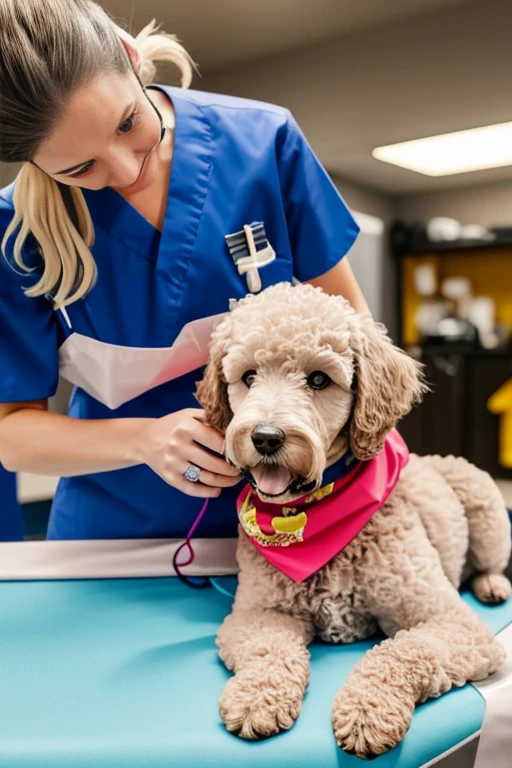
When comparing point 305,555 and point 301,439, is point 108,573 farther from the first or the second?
point 301,439

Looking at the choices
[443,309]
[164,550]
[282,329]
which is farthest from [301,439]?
[443,309]

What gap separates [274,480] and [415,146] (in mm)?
2737

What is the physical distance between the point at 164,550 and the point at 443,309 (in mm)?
3611

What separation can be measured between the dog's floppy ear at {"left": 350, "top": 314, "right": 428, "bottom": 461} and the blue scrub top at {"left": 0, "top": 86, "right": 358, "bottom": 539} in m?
0.25

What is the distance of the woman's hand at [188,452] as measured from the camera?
832mm

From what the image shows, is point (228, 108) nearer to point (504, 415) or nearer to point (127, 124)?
point (127, 124)

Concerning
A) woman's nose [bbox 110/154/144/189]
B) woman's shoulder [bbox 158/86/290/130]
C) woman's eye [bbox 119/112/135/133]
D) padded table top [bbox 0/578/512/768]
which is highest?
woman's shoulder [bbox 158/86/290/130]

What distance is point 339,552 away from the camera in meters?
0.79

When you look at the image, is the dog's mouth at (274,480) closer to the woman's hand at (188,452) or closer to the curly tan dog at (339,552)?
the curly tan dog at (339,552)

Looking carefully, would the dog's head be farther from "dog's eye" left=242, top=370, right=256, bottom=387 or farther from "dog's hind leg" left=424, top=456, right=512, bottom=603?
"dog's hind leg" left=424, top=456, right=512, bottom=603

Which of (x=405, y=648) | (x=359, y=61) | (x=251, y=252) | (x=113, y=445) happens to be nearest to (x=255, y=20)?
(x=359, y=61)

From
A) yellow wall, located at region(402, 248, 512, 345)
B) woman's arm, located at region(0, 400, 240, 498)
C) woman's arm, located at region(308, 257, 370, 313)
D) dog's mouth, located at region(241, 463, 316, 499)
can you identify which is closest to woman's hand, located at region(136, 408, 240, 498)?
woman's arm, located at region(0, 400, 240, 498)

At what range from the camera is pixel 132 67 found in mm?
886

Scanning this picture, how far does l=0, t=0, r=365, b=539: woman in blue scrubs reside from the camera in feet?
2.90
